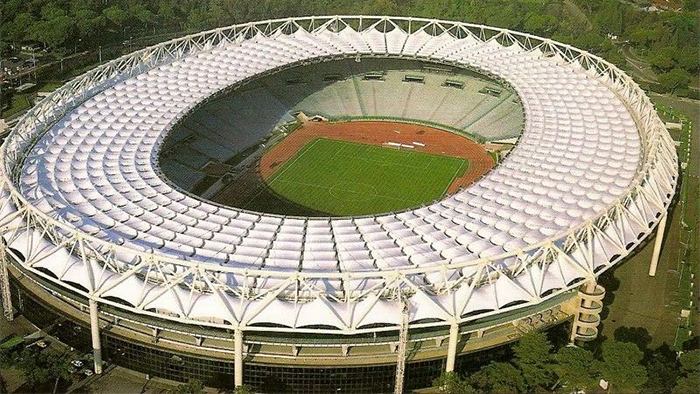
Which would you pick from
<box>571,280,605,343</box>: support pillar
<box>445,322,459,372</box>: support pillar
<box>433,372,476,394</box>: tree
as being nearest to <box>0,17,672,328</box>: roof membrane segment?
<box>445,322,459,372</box>: support pillar

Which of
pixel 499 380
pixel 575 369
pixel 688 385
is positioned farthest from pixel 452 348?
pixel 688 385

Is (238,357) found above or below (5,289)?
above

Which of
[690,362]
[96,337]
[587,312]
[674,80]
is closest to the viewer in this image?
[690,362]

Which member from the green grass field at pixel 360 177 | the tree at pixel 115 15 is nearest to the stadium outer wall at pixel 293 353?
the green grass field at pixel 360 177

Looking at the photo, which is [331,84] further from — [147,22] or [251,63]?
[147,22]

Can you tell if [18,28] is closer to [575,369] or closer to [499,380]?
[499,380]

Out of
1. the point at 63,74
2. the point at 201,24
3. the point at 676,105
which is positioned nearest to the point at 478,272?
the point at 676,105

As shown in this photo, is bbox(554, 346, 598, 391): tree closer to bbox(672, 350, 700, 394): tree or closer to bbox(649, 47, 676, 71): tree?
bbox(672, 350, 700, 394): tree
